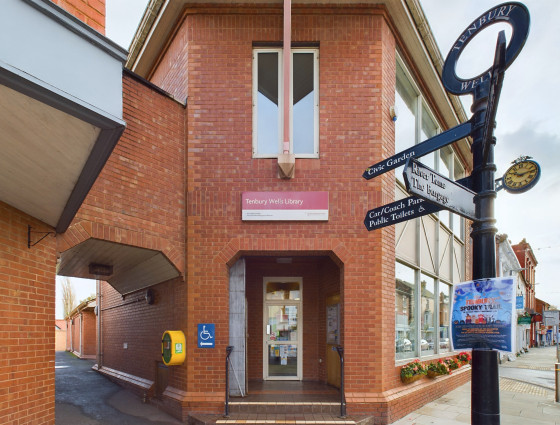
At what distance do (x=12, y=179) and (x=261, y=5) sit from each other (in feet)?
19.0

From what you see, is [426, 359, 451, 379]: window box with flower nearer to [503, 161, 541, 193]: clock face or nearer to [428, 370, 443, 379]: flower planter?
[428, 370, 443, 379]: flower planter

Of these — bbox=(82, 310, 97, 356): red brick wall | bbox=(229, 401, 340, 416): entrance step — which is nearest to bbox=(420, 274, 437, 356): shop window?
bbox=(229, 401, 340, 416): entrance step

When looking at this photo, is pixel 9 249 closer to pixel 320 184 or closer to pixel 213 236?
pixel 213 236

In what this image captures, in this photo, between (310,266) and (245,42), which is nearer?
(245,42)

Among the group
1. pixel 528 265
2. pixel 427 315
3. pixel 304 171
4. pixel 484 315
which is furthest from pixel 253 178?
pixel 528 265

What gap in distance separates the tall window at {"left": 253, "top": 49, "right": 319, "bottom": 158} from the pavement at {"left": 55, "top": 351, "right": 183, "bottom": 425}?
5043 mm

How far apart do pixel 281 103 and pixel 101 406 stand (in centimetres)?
689

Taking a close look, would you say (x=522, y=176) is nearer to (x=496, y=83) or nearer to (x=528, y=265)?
(x=496, y=83)

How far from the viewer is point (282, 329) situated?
10.8m

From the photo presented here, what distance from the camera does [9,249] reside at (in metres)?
5.53

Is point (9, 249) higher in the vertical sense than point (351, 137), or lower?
lower

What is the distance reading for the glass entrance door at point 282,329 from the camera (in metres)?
10.5

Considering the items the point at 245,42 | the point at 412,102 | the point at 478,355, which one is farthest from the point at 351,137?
the point at 478,355

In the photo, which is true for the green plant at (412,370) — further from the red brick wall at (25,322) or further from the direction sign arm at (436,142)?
the red brick wall at (25,322)
